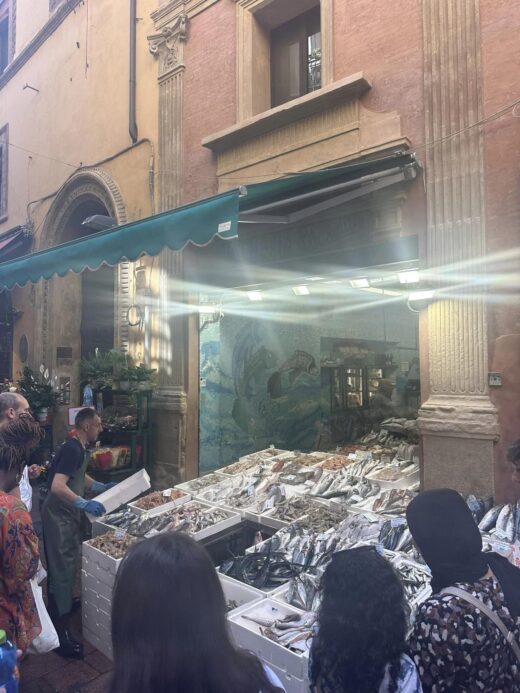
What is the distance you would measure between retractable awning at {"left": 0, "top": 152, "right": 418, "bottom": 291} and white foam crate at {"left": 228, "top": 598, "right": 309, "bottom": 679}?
2.93 meters

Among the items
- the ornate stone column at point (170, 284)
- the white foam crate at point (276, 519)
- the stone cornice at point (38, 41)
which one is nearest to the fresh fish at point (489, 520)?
the white foam crate at point (276, 519)

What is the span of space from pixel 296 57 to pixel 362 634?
786 centimetres

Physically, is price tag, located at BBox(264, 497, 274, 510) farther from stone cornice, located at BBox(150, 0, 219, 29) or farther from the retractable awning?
stone cornice, located at BBox(150, 0, 219, 29)

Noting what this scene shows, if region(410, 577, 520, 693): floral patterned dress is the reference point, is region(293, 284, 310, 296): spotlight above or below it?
above

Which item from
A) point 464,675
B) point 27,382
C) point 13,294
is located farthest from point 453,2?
point 13,294

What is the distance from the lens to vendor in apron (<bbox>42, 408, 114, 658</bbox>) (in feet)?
Answer: 14.5

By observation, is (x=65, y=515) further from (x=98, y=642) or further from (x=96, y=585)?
(x=98, y=642)

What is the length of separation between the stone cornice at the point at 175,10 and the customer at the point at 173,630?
28.6ft

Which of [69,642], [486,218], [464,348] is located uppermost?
[486,218]

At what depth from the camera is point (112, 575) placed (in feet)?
13.4

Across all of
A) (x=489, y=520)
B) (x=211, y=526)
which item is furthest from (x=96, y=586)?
(x=489, y=520)

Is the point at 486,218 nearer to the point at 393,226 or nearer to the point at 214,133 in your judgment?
the point at 393,226

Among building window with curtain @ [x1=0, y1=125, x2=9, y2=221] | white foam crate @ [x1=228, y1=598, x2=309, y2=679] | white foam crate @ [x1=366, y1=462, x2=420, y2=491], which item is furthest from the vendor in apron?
building window with curtain @ [x1=0, y1=125, x2=9, y2=221]

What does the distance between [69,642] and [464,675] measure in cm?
357
